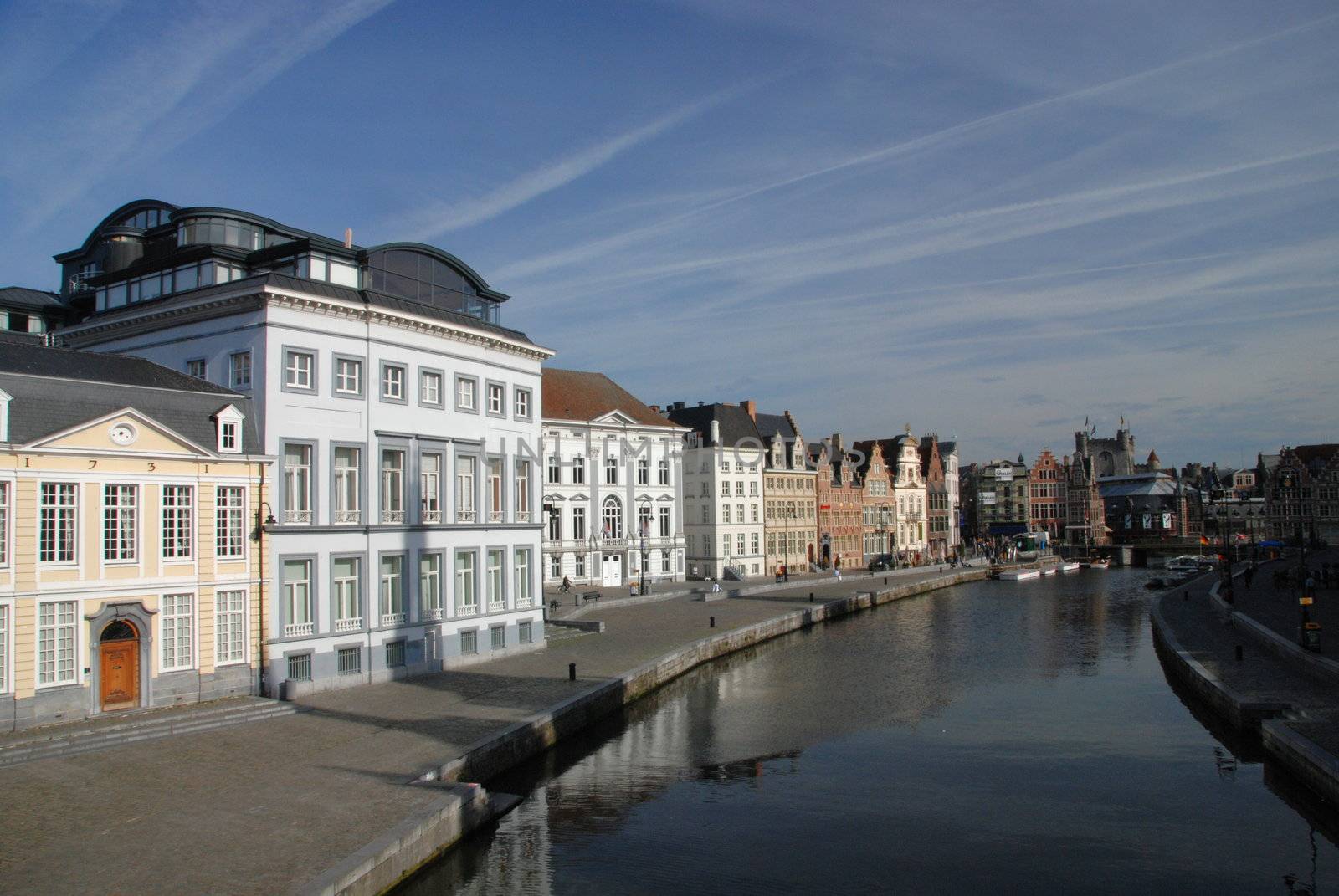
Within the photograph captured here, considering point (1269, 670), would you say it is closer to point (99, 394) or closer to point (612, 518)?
point (99, 394)

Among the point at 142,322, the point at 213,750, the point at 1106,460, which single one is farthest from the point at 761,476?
the point at 1106,460

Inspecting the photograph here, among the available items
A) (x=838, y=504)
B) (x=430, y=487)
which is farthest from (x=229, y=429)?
(x=838, y=504)

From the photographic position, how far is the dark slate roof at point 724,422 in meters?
76.9

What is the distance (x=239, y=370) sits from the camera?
29.0m

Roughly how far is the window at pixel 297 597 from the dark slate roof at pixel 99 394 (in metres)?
3.52

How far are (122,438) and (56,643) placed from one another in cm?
504

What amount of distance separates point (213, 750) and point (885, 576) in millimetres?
65160

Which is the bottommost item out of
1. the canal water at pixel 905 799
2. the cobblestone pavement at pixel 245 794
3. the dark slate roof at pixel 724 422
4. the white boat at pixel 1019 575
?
the white boat at pixel 1019 575

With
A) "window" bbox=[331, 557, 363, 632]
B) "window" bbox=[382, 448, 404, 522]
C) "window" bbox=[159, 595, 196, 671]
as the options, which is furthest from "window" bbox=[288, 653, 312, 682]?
"window" bbox=[382, 448, 404, 522]

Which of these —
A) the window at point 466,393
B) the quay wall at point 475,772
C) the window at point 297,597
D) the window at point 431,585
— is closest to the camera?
the quay wall at point 475,772

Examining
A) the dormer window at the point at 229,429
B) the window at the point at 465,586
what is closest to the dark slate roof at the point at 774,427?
the window at the point at 465,586

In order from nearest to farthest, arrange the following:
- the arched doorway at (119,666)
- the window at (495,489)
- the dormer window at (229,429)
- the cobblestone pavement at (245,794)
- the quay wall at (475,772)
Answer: the cobblestone pavement at (245,794)
the quay wall at (475,772)
the arched doorway at (119,666)
the dormer window at (229,429)
the window at (495,489)

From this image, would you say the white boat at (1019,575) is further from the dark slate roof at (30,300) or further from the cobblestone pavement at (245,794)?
the dark slate roof at (30,300)

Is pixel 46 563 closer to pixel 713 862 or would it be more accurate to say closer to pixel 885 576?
pixel 713 862
